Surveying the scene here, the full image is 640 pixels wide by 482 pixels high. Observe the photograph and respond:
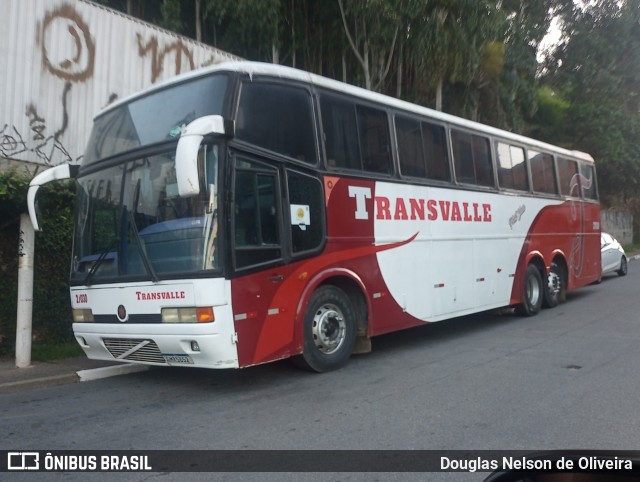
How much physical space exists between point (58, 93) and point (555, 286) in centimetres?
1094

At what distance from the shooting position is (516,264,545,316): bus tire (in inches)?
470

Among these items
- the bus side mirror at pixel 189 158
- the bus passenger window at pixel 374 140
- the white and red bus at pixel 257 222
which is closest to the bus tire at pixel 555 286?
the white and red bus at pixel 257 222

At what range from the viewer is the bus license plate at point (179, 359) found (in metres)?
6.19

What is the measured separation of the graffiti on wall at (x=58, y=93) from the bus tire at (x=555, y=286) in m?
9.92

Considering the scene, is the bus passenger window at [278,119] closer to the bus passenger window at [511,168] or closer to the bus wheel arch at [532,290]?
the bus passenger window at [511,168]

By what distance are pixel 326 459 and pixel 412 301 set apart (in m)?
4.46

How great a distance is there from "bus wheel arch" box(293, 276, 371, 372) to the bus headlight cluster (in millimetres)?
1298

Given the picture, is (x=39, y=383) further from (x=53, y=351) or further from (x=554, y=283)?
(x=554, y=283)

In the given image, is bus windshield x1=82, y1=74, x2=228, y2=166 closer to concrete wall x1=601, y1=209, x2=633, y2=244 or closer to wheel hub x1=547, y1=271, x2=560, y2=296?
wheel hub x1=547, y1=271, x2=560, y2=296

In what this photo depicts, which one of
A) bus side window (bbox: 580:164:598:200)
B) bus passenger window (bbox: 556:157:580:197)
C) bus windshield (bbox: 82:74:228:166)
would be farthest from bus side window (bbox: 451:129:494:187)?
bus side window (bbox: 580:164:598:200)

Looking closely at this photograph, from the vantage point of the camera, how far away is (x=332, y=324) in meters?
7.46

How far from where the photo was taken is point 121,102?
7.35 metres

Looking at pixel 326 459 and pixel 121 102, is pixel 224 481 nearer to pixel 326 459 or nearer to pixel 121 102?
pixel 326 459

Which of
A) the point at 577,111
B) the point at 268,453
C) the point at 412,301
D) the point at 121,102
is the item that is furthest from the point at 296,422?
the point at 577,111
